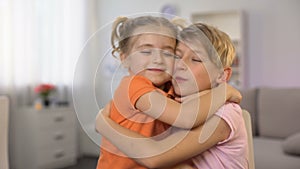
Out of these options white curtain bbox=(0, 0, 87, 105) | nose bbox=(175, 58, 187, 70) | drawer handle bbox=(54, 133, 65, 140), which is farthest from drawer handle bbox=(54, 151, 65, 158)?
nose bbox=(175, 58, 187, 70)

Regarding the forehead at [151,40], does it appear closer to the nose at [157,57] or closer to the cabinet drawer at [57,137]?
the nose at [157,57]

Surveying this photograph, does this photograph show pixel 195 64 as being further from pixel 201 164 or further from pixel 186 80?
pixel 201 164

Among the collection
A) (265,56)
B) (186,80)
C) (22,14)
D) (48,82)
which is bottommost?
(48,82)

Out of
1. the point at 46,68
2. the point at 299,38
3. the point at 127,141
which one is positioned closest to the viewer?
the point at 127,141

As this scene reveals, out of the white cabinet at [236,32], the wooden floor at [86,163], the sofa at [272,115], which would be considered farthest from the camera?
the wooden floor at [86,163]

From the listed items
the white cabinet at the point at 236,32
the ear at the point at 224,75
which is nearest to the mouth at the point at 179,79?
the ear at the point at 224,75

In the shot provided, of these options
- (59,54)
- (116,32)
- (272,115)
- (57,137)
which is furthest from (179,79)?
(59,54)

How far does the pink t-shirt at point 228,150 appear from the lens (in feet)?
2.52

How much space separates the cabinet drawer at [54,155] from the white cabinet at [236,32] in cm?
182

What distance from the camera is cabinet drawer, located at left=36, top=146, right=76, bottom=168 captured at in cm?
381

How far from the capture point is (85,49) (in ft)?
2.27

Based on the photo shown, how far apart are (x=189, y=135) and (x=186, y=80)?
0.34 feet

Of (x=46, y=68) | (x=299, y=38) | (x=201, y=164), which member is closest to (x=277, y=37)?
(x=299, y=38)

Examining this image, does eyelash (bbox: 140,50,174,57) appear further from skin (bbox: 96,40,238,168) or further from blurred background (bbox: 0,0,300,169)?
blurred background (bbox: 0,0,300,169)
